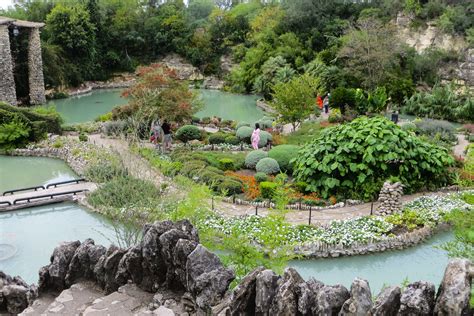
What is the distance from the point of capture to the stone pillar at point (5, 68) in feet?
109

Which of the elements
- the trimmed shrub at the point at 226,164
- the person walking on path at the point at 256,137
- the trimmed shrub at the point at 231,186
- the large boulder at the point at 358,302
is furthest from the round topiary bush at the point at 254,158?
the large boulder at the point at 358,302

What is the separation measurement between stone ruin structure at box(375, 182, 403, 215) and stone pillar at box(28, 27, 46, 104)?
30096 millimetres

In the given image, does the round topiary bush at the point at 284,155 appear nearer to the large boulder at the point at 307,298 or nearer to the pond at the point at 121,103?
the large boulder at the point at 307,298

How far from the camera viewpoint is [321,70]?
37.0 metres

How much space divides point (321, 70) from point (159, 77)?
55.3 feet

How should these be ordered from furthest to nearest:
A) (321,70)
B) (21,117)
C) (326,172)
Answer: (321,70) < (21,117) < (326,172)

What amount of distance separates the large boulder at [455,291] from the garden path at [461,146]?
1557 centimetres

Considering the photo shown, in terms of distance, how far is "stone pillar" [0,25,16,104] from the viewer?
33.2m

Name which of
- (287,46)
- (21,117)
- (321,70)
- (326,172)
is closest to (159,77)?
(21,117)

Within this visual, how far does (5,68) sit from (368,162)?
2678cm

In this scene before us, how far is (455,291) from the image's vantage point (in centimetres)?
516

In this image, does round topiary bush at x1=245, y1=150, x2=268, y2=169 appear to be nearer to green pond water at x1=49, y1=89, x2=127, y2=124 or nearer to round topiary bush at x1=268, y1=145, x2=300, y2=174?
round topiary bush at x1=268, y1=145, x2=300, y2=174

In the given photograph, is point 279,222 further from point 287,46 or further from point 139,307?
point 287,46

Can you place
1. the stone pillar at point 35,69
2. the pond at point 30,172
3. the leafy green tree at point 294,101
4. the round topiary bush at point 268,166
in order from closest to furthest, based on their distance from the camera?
the round topiary bush at point 268,166 < the pond at point 30,172 < the leafy green tree at point 294,101 < the stone pillar at point 35,69
